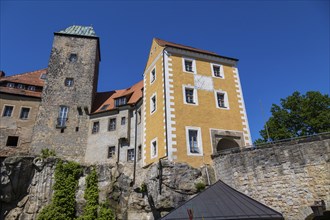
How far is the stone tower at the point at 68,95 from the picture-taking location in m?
24.2

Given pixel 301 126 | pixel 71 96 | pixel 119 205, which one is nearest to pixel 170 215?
pixel 119 205

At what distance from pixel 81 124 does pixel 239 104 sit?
16.1m

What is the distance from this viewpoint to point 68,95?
1051 inches

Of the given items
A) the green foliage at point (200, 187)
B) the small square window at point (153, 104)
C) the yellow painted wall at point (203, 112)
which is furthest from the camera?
the small square window at point (153, 104)

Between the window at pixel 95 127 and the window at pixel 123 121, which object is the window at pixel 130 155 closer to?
the window at pixel 123 121

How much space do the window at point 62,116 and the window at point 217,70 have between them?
15.9m

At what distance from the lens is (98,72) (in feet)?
105

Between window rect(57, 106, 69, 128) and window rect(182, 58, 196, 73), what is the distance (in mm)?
14187

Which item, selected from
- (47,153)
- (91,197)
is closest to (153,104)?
(91,197)

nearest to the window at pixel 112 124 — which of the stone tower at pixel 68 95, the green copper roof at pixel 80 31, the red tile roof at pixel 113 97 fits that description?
the red tile roof at pixel 113 97

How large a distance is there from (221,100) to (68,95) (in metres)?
17.0

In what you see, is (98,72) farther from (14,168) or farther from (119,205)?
(119,205)

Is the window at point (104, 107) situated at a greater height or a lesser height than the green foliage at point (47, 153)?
greater

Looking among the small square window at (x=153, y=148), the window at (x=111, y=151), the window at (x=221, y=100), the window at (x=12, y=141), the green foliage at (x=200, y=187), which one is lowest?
the green foliage at (x=200, y=187)
